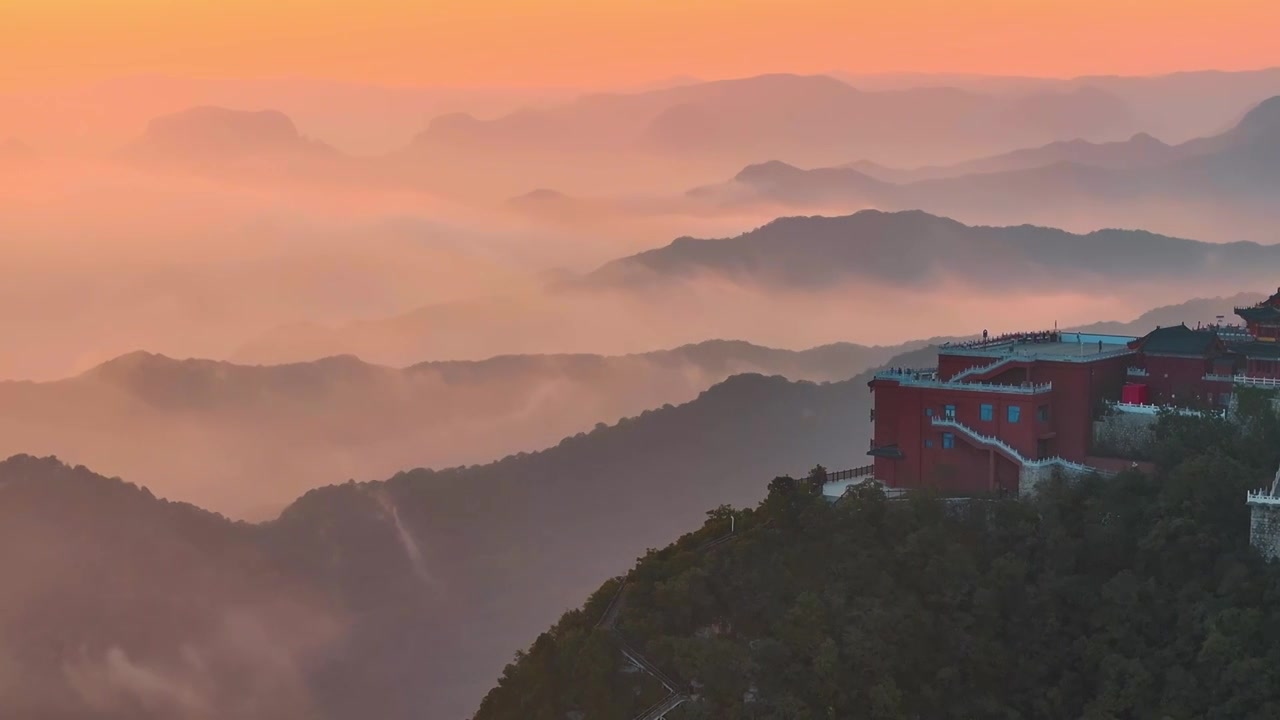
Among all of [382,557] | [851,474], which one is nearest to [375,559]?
[382,557]

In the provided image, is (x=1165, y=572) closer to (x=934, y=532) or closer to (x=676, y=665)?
(x=934, y=532)

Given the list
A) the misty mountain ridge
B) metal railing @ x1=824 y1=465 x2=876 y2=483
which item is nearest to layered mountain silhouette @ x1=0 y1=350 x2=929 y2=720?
the misty mountain ridge

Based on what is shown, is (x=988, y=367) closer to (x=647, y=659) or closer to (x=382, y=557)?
(x=647, y=659)

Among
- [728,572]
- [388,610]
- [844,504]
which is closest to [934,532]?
[844,504]

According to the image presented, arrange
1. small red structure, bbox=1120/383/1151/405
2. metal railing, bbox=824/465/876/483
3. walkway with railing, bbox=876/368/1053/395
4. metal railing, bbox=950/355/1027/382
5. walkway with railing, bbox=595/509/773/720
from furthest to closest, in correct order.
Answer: metal railing, bbox=824/465/876/483, small red structure, bbox=1120/383/1151/405, metal railing, bbox=950/355/1027/382, walkway with railing, bbox=876/368/1053/395, walkway with railing, bbox=595/509/773/720

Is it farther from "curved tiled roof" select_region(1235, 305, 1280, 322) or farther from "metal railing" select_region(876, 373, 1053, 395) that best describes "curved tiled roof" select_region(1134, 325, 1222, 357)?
"metal railing" select_region(876, 373, 1053, 395)

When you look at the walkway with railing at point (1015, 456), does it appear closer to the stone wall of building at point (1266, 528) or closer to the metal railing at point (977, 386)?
the metal railing at point (977, 386)
